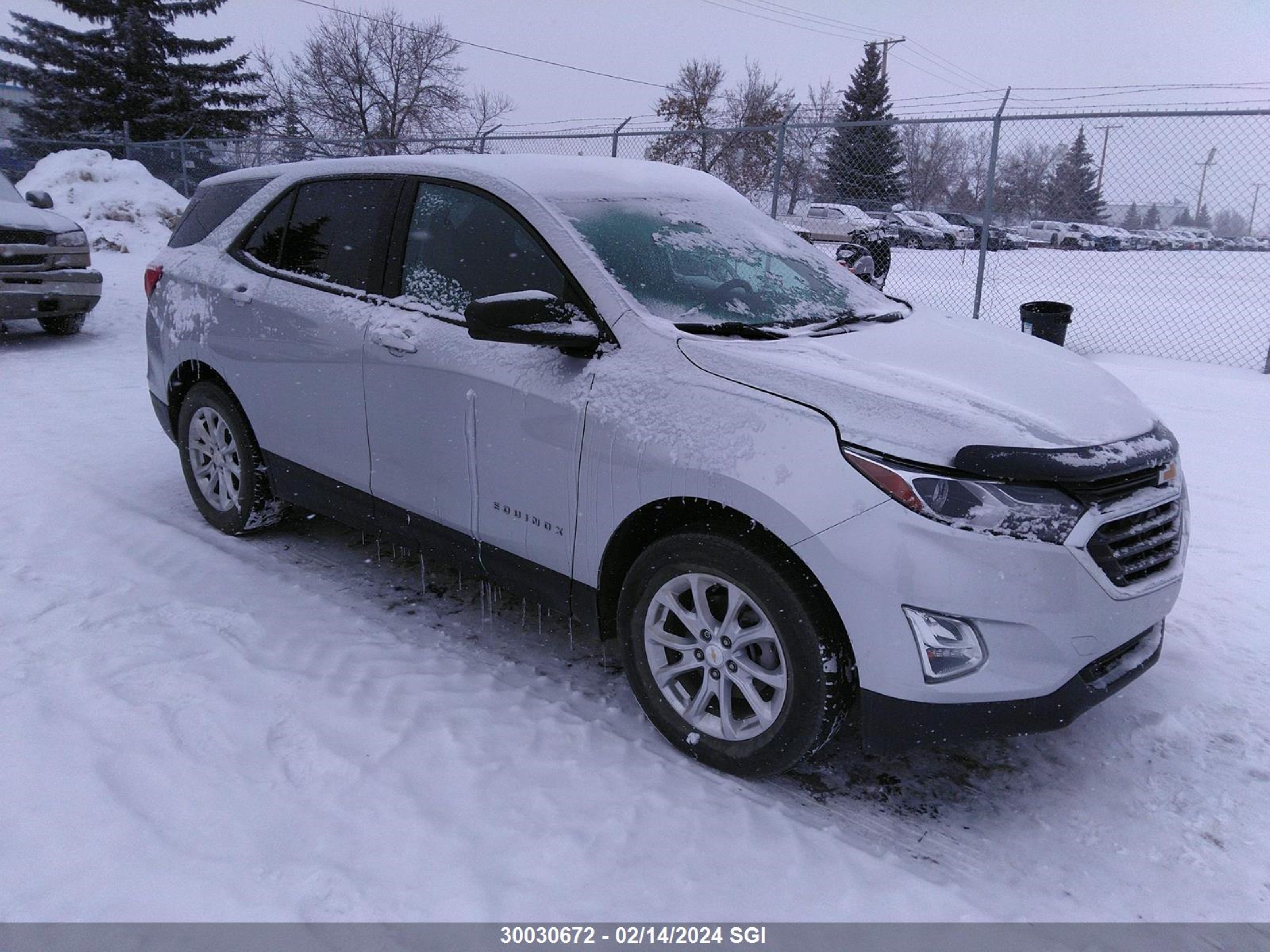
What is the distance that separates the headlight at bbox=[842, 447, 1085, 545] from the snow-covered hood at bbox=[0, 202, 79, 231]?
30.5ft

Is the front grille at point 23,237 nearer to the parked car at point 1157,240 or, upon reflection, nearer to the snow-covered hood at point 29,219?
the snow-covered hood at point 29,219

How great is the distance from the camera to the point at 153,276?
490cm

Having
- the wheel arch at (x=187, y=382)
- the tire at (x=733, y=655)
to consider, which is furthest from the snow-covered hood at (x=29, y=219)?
the tire at (x=733, y=655)

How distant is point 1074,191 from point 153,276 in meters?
13.0

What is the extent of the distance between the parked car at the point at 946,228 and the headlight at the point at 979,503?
64.6 ft

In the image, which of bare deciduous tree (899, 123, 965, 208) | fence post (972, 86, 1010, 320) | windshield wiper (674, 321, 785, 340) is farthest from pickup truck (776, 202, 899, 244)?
windshield wiper (674, 321, 785, 340)

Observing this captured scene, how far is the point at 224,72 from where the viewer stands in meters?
35.5

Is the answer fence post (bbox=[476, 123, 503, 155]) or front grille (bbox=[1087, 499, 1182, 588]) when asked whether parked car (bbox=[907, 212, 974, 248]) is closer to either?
fence post (bbox=[476, 123, 503, 155])

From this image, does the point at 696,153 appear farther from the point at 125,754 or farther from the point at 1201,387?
the point at 125,754

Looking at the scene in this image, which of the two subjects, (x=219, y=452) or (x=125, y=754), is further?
(x=219, y=452)

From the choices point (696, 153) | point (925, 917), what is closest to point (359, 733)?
point (925, 917)

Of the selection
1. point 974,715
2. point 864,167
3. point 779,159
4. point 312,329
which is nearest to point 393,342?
point 312,329

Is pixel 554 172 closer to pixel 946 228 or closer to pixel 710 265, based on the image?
pixel 710 265

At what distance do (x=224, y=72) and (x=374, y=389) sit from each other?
125 feet
